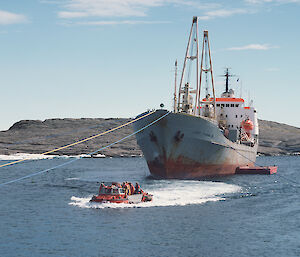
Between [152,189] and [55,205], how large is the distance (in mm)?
13764

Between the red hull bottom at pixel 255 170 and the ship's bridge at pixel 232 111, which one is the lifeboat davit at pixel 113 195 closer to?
the red hull bottom at pixel 255 170

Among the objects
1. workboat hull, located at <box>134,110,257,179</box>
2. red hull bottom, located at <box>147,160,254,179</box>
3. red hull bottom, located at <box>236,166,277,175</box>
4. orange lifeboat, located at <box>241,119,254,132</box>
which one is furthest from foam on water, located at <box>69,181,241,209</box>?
orange lifeboat, located at <box>241,119,254,132</box>

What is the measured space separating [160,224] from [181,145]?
2709cm

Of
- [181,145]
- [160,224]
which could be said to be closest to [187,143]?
[181,145]

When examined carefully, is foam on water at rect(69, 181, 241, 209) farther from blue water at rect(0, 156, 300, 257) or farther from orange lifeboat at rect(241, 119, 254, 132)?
orange lifeboat at rect(241, 119, 254, 132)

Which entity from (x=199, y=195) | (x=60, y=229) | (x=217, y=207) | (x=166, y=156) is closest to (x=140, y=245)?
(x=60, y=229)

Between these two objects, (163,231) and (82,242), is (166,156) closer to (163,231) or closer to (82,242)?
(163,231)

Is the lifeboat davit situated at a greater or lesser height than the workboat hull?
lesser

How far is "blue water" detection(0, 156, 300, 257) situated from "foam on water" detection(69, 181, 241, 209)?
109 millimetres

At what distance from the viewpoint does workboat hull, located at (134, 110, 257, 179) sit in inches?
2677

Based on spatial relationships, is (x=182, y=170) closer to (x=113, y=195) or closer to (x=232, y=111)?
(x=113, y=195)

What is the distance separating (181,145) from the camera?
224 ft

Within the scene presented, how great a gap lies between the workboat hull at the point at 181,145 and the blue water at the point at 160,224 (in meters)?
5.63

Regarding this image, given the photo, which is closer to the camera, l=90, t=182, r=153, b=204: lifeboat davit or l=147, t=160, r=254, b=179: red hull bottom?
l=90, t=182, r=153, b=204: lifeboat davit
